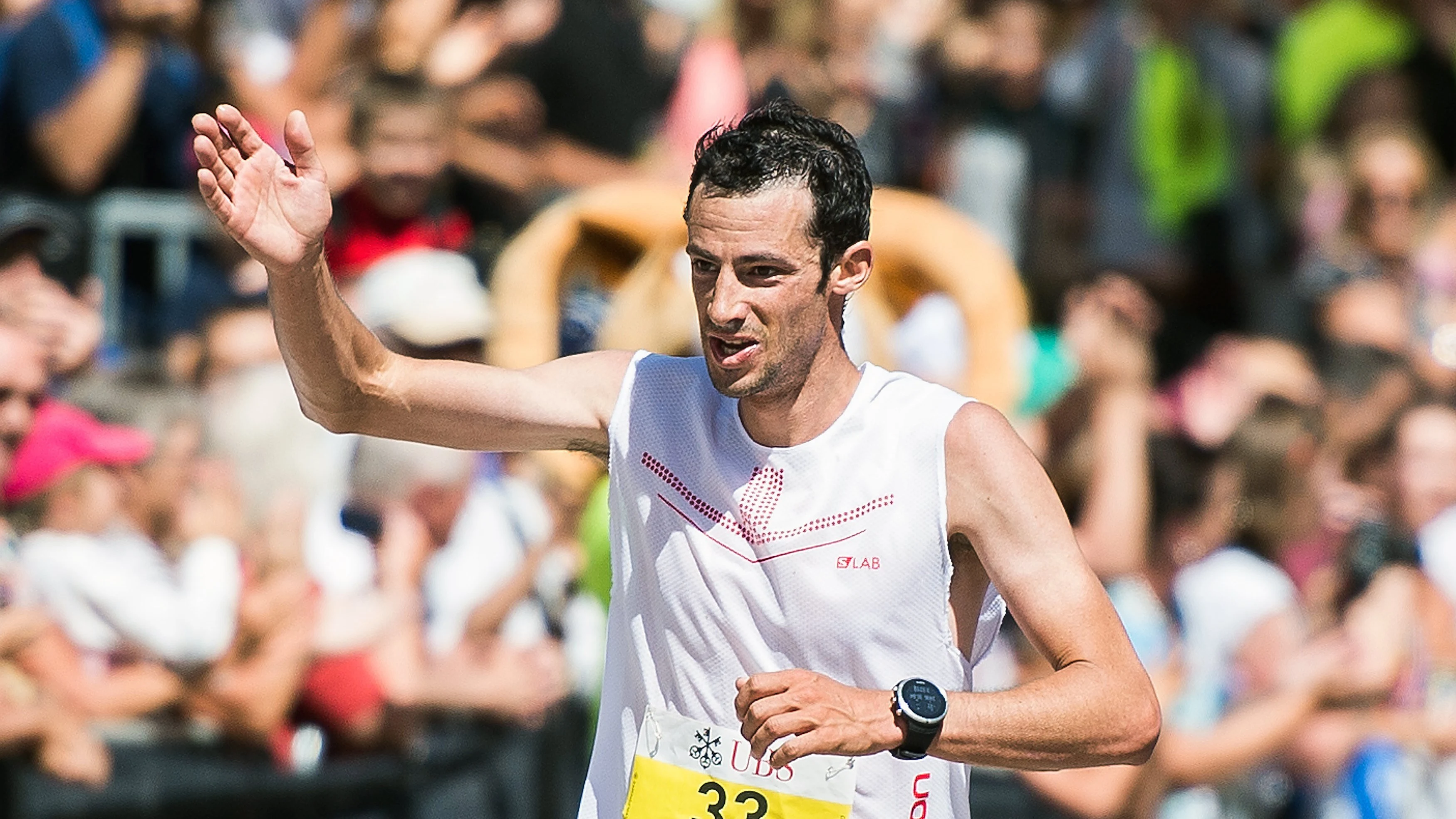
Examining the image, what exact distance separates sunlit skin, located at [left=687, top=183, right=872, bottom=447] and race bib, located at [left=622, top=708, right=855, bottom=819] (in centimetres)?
65

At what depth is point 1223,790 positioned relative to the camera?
6.61m

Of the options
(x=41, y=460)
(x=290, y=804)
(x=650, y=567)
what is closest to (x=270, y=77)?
(x=41, y=460)

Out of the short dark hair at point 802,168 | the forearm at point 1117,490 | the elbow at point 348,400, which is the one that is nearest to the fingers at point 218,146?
the elbow at point 348,400

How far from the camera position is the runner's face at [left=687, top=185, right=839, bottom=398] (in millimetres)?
3529

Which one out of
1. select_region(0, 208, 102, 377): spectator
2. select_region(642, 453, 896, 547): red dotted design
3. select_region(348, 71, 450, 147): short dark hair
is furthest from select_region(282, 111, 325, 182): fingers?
select_region(348, 71, 450, 147): short dark hair

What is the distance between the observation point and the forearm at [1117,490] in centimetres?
703

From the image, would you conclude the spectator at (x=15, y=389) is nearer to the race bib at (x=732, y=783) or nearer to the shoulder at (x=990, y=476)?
the race bib at (x=732, y=783)

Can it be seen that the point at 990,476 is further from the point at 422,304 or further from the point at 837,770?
the point at 422,304

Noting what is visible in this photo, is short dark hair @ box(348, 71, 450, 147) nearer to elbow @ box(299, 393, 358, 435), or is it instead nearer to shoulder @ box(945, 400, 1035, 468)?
elbow @ box(299, 393, 358, 435)

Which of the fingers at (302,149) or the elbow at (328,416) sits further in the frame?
the elbow at (328,416)

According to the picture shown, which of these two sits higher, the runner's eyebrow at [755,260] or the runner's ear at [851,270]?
the runner's eyebrow at [755,260]

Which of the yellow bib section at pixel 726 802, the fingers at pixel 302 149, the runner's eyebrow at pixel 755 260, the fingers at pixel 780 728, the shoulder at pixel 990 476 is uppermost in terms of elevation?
the fingers at pixel 302 149

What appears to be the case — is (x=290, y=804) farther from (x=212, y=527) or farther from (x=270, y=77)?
(x=270, y=77)

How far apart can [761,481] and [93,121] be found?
3.77 meters
